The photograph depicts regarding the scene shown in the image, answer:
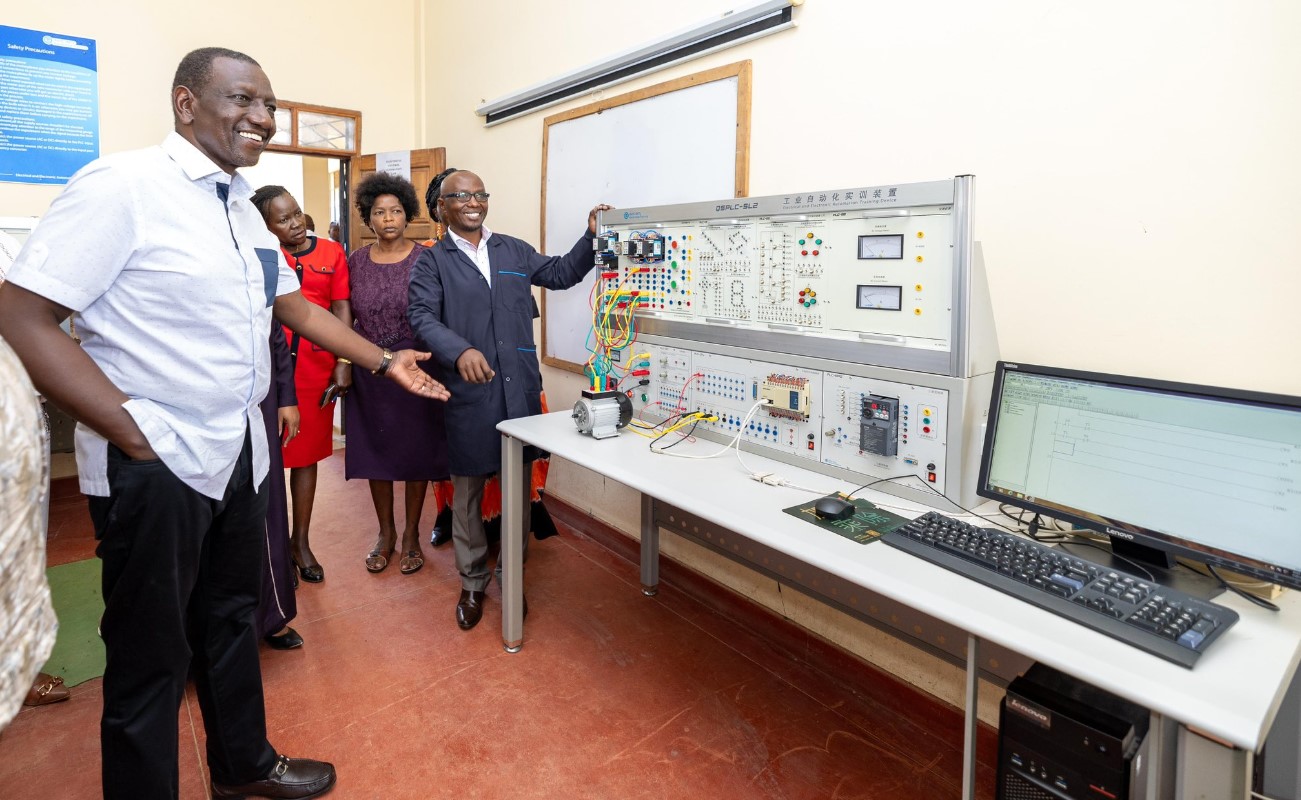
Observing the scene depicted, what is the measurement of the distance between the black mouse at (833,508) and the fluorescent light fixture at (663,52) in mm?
1606

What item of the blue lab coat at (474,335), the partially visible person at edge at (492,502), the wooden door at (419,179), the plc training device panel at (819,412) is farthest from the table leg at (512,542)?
the wooden door at (419,179)

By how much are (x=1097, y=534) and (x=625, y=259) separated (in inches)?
63.3

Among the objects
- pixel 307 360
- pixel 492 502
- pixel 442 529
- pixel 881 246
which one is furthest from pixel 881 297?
pixel 442 529

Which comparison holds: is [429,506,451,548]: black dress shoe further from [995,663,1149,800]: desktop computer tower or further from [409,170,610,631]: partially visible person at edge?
[995,663,1149,800]: desktop computer tower

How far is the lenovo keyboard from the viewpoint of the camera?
103 centimetres

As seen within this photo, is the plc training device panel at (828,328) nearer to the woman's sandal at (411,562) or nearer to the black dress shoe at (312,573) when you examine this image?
the woman's sandal at (411,562)

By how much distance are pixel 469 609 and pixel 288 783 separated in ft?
3.00

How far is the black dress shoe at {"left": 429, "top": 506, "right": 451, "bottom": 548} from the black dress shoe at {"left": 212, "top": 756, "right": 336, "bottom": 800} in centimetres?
165

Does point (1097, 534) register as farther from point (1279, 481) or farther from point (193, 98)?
point (193, 98)

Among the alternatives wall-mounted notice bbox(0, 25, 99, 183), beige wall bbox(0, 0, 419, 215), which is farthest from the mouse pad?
Result: beige wall bbox(0, 0, 419, 215)

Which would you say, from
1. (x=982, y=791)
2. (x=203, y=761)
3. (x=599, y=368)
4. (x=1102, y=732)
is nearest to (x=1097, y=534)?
(x=1102, y=732)

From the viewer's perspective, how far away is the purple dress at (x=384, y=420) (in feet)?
9.62

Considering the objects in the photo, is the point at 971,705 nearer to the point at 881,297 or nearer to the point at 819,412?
the point at 819,412

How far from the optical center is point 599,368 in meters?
2.54
